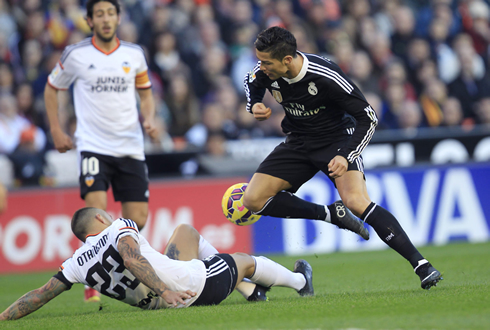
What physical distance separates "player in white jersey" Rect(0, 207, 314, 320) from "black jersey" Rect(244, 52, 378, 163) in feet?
4.38

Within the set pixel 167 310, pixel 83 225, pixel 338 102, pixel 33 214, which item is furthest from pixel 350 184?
pixel 33 214

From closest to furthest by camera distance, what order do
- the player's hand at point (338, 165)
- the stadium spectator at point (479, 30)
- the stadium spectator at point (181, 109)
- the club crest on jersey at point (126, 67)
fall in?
A: the player's hand at point (338, 165)
the club crest on jersey at point (126, 67)
the stadium spectator at point (181, 109)
the stadium spectator at point (479, 30)

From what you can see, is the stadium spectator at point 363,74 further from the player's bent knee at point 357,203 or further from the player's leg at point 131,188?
the player's bent knee at point 357,203

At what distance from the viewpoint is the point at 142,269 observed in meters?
4.25

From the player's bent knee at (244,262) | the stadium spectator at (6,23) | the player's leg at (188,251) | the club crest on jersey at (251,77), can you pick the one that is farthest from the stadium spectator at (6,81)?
the player's bent knee at (244,262)

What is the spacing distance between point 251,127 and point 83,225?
21.5 ft

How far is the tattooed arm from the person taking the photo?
4234 mm

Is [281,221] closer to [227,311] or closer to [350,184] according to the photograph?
[350,184]

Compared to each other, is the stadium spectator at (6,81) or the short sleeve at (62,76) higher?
the short sleeve at (62,76)

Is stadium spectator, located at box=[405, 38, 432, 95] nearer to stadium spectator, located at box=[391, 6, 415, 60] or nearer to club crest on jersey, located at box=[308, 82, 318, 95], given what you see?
stadium spectator, located at box=[391, 6, 415, 60]

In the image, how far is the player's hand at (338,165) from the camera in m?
5.04

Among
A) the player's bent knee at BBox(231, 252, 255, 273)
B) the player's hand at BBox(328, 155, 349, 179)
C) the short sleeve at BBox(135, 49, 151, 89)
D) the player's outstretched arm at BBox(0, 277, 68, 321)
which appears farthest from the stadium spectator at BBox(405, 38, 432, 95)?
the player's outstretched arm at BBox(0, 277, 68, 321)

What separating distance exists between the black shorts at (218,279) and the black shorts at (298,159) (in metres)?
1.18

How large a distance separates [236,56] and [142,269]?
8.55m
